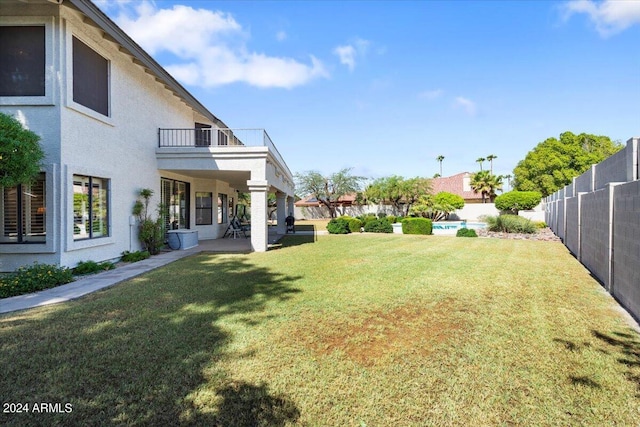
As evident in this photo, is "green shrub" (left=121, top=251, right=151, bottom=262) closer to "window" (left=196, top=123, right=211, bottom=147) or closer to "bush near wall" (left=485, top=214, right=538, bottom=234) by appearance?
"window" (left=196, top=123, right=211, bottom=147)

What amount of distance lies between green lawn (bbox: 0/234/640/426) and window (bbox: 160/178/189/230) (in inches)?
286

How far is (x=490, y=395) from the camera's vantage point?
294 cm

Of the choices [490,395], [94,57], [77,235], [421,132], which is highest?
[421,132]

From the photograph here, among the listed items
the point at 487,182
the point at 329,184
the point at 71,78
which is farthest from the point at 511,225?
the point at 329,184

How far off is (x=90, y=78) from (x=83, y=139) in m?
1.74

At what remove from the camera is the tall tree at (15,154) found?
6219mm

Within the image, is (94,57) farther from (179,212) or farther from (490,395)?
(490,395)

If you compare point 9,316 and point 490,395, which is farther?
point 9,316

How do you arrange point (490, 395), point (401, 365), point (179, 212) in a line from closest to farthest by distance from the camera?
point (490, 395), point (401, 365), point (179, 212)

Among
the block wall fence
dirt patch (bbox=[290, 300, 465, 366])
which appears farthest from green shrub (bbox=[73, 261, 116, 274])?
the block wall fence

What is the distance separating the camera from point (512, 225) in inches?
813

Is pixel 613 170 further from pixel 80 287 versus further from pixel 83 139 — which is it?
pixel 83 139

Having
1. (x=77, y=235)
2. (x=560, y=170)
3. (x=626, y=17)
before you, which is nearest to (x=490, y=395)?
(x=77, y=235)

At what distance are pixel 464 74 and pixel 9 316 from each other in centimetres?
1865
